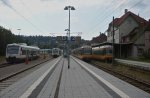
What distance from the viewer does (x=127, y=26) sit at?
296ft

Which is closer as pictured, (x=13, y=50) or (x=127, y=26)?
(x=13, y=50)

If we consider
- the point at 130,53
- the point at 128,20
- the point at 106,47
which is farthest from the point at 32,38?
the point at 106,47

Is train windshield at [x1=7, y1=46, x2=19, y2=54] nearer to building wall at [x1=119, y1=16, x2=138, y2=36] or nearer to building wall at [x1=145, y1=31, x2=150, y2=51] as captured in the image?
building wall at [x1=145, y1=31, x2=150, y2=51]

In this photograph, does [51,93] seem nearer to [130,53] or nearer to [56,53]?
[130,53]

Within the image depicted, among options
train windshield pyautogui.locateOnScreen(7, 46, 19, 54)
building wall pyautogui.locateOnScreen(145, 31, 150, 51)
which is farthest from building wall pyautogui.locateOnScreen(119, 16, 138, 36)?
train windshield pyautogui.locateOnScreen(7, 46, 19, 54)

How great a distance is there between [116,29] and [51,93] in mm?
79753

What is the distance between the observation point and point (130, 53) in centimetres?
7400

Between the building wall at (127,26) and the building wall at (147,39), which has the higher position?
the building wall at (127,26)

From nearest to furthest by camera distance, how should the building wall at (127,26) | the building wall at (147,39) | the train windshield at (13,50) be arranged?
1. the train windshield at (13,50)
2. the building wall at (147,39)
3. the building wall at (127,26)

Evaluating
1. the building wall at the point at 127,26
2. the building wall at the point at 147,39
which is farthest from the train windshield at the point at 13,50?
the building wall at the point at 127,26

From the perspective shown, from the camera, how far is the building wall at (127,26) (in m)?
90.0

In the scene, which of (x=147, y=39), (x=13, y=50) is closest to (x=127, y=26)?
(x=147, y=39)

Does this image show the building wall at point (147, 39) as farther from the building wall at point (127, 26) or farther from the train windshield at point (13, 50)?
the train windshield at point (13, 50)

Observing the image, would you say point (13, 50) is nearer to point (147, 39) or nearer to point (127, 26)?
point (147, 39)
